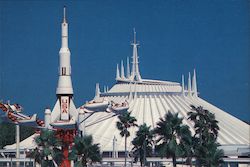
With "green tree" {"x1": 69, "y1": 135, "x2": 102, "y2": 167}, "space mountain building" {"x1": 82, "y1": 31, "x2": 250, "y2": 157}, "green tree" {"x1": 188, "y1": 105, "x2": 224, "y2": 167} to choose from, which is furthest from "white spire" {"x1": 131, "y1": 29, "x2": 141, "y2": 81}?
"green tree" {"x1": 69, "y1": 135, "x2": 102, "y2": 167}

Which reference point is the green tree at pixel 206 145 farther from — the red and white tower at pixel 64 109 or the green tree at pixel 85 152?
the red and white tower at pixel 64 109

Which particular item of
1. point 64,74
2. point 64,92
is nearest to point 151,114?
point 64,74

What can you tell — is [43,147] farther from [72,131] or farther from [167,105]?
[167,105]

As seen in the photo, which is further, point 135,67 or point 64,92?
point 135,67

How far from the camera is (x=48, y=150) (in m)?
76.0

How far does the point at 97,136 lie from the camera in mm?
124750

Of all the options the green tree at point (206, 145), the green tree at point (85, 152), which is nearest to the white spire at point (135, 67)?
the green tree at point (206, 145)

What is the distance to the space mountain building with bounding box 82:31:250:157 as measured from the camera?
123 meters

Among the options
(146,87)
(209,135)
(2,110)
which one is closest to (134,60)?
(146,87)

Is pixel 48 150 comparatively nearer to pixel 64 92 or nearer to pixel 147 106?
pixel 64 92

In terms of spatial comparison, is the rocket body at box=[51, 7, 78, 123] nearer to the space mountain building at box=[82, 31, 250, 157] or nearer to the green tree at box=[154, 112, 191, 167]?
the green tree at box=[154, 112, 191, 167]

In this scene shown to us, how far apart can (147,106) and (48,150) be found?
209 feet

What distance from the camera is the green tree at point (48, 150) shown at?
7569cm

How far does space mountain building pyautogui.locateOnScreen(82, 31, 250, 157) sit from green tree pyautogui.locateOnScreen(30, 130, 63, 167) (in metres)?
39.0
